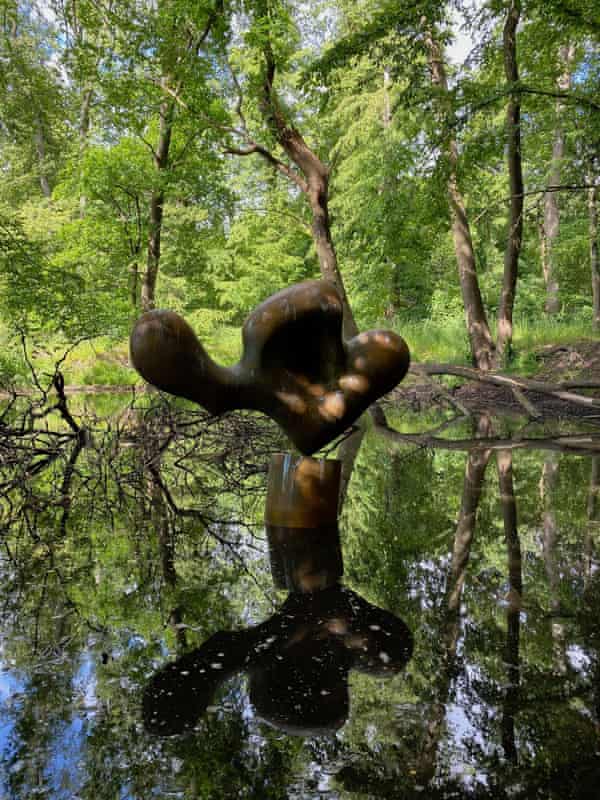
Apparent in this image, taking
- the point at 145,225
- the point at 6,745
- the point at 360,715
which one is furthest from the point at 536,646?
the point at 145,225

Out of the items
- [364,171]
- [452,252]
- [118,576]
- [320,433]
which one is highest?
[364,171]

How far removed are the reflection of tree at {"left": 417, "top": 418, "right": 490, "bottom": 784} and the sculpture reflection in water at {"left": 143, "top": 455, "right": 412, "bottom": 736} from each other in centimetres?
11

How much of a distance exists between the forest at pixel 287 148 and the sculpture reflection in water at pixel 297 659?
4.61 metres

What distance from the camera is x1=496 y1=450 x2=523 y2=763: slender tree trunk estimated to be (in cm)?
118

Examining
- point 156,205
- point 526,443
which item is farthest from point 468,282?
point 526,443

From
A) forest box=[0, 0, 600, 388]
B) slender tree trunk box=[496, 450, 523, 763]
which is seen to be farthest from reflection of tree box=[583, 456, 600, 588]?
forest box=[0, 0, 600, 388]

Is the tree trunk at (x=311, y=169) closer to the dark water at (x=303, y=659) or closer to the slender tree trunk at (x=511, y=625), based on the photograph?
the slender tree trunk at (x=511, y=625)

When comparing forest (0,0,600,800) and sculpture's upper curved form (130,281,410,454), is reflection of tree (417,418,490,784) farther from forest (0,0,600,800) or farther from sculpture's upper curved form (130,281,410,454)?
sculpture's upper curved form (130,281,410,454)

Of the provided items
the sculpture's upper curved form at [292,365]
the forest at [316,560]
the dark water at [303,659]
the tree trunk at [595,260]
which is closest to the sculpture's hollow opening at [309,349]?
the sculpture's upper curved form at [292,365]

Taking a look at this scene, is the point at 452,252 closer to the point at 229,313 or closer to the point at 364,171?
the point at 364,171

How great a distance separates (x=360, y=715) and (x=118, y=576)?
1.14 m

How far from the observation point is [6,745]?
113 centimetres

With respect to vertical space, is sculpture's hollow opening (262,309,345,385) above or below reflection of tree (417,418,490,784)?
above

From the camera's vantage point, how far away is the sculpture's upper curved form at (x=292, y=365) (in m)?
2.64
